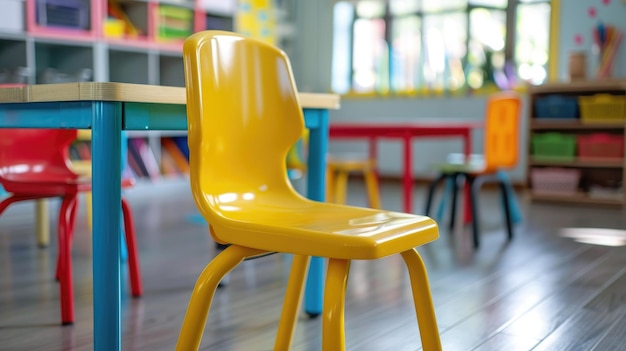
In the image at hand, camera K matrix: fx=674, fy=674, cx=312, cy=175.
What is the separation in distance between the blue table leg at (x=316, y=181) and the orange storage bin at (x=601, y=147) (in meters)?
3.15

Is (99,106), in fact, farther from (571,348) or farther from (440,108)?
(440,108)

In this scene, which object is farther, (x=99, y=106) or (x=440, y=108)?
(x=440, y=108)

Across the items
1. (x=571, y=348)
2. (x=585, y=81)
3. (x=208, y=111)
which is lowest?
(x=571, y=348)

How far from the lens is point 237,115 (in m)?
1.38

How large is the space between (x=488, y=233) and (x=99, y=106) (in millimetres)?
2456

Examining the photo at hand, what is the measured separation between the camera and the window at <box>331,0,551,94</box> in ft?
17.9

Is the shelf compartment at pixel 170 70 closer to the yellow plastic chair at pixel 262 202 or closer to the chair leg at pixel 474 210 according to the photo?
the chair leg at pixel 474 210

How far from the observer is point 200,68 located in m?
1.25

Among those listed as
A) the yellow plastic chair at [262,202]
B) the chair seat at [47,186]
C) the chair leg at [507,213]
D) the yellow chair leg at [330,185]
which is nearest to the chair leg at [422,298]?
the yellow plastic chair at [262,202]

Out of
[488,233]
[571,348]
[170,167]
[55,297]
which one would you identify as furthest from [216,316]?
[170,167]

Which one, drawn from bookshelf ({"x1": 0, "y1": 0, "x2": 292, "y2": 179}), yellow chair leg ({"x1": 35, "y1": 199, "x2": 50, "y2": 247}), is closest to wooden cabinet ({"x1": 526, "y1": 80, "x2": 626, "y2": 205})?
bookshelf ({"x1": 0, "y1": 0, "x2": 292, "y2": 179})

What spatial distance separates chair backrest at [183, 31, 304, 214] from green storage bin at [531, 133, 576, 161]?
3.56 m

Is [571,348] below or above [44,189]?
below

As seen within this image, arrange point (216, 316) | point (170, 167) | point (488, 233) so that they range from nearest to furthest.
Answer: point (216, 316), point (488, 233), point (170, 167)
